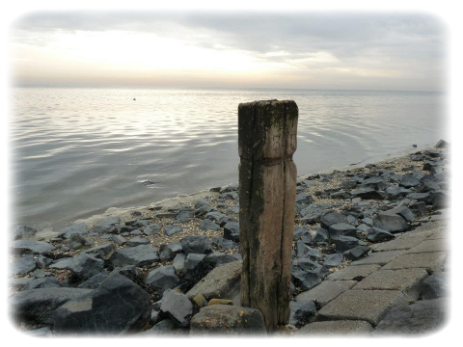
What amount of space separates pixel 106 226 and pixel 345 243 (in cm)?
494

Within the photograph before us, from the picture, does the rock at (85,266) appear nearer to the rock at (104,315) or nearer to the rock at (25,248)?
the rock at (25,248)

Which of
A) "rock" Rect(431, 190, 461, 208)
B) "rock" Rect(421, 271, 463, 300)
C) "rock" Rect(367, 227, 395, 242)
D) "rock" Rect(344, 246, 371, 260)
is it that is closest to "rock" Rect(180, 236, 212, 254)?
"rock" Rect(344, 246, 371, 260)

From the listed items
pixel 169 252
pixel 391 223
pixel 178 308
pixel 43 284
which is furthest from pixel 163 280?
pixel 391 223

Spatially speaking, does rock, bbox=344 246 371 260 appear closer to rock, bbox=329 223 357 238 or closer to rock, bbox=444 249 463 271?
rock, bbox=329 223 357 238

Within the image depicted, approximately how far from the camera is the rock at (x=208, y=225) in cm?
797

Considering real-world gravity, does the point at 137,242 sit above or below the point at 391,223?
below

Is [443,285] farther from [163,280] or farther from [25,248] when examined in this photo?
[25,248]

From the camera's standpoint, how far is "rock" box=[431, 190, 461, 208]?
8.05 metres

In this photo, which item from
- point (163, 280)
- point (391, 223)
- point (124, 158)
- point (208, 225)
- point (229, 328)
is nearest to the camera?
point (229, 328)

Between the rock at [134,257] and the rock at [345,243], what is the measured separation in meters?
2.90

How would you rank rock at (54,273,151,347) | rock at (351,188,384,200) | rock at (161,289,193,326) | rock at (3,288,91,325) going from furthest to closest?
rock at (351,188,384,200) → rock at (3,288,91,325) → rock at (161,289,193,326) → rock at (54,273,151,347)

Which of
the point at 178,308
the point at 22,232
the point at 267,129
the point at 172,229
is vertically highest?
the point at 267,129

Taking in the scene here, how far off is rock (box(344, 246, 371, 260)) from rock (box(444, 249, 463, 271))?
1.27 metres

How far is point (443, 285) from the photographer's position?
3.80 meters
